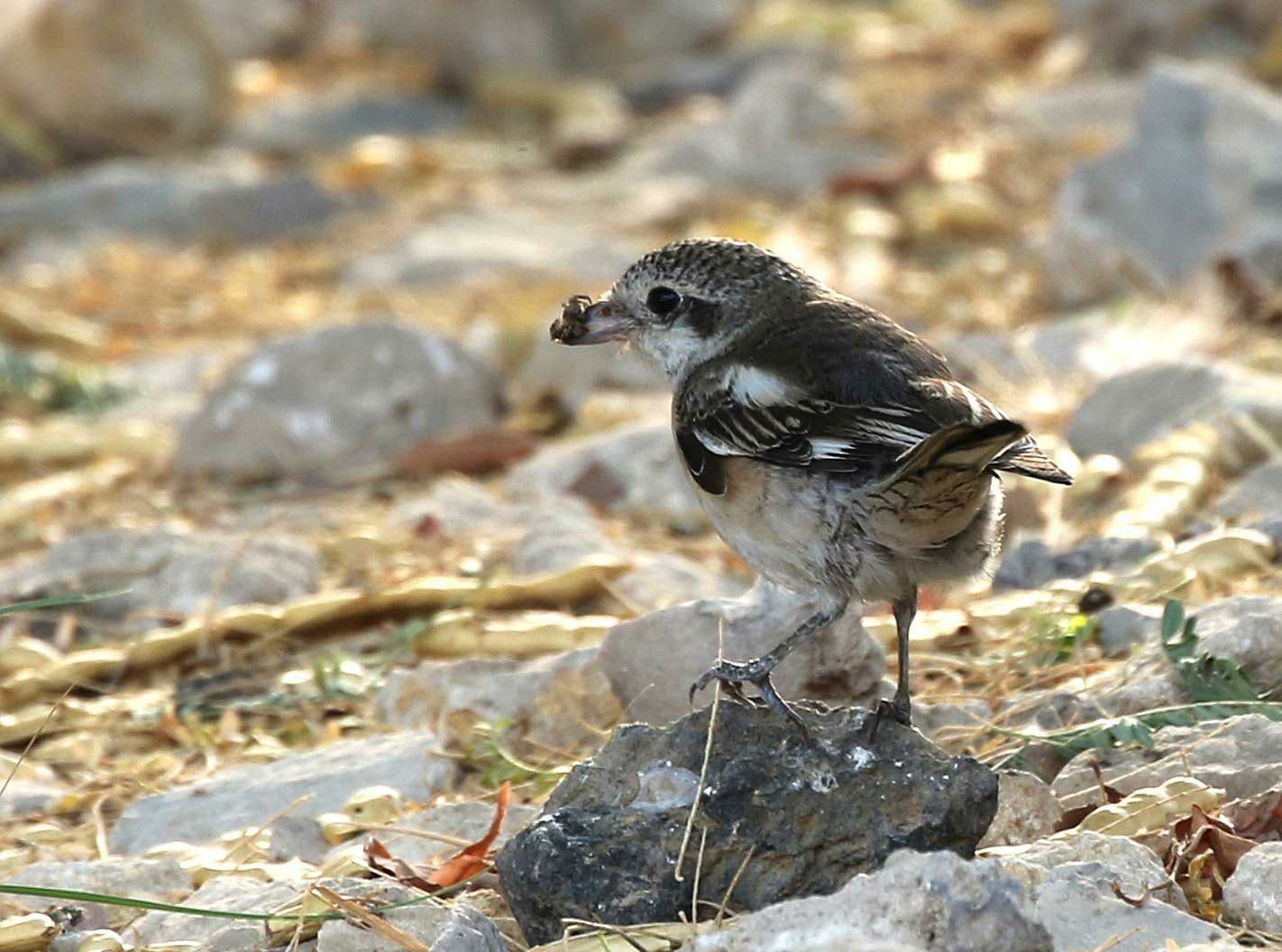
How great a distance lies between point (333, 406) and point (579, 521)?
4.53 ft

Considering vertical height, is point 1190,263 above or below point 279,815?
above

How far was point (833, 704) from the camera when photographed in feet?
12.4

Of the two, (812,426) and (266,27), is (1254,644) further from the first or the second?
(266,27)

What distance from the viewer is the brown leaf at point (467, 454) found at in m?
6.46

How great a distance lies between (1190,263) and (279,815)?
485cm

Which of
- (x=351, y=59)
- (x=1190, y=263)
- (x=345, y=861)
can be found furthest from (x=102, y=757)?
(x=351, y=59)

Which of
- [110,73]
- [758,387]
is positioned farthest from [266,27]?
[758,387]

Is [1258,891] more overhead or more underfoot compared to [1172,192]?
more underfoot

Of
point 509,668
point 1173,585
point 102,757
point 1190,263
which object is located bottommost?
point 102,757

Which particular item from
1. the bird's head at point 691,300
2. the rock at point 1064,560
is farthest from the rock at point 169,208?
the bird's head at point 691,300

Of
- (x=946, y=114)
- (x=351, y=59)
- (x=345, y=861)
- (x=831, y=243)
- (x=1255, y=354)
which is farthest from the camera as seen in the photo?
(x=351, y=59)

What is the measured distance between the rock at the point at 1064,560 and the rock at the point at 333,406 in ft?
7.77

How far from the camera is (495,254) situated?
9594 mm

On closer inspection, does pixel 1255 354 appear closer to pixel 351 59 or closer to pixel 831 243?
pixel 831 243
